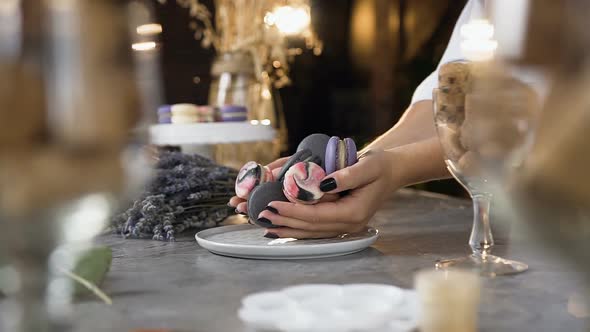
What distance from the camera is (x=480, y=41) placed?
11.3 inches

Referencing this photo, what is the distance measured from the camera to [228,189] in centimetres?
99

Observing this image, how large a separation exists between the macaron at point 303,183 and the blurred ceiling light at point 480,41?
400 mm

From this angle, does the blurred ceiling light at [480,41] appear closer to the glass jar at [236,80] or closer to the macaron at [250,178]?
the macaron at [250,178]

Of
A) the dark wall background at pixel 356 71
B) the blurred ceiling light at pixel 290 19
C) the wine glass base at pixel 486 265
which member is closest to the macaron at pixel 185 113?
the blurred ceiling light at pixel 290 19

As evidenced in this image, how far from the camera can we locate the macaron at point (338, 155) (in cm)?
77

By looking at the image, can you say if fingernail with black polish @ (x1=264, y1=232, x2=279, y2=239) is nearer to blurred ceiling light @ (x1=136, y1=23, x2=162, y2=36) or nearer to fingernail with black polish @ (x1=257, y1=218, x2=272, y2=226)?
fingernail with black polish @ (x1=257, y1=218, x2=272, y2=226)

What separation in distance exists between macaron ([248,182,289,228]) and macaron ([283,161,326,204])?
0.08ft

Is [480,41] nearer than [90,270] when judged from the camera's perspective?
Yes

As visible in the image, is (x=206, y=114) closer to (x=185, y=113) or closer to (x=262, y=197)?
(x=185, y=113)

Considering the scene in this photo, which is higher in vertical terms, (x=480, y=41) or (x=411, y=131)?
(x=480, y=41)

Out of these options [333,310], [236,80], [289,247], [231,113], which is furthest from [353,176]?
[236,80]

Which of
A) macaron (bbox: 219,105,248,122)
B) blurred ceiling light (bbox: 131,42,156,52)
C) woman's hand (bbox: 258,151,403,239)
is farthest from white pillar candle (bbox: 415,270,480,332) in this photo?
macaron (bbox: 219,105,248,122)

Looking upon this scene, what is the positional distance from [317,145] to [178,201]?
0.22m

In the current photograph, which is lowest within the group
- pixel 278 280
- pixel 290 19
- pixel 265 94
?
pixel 278 280
